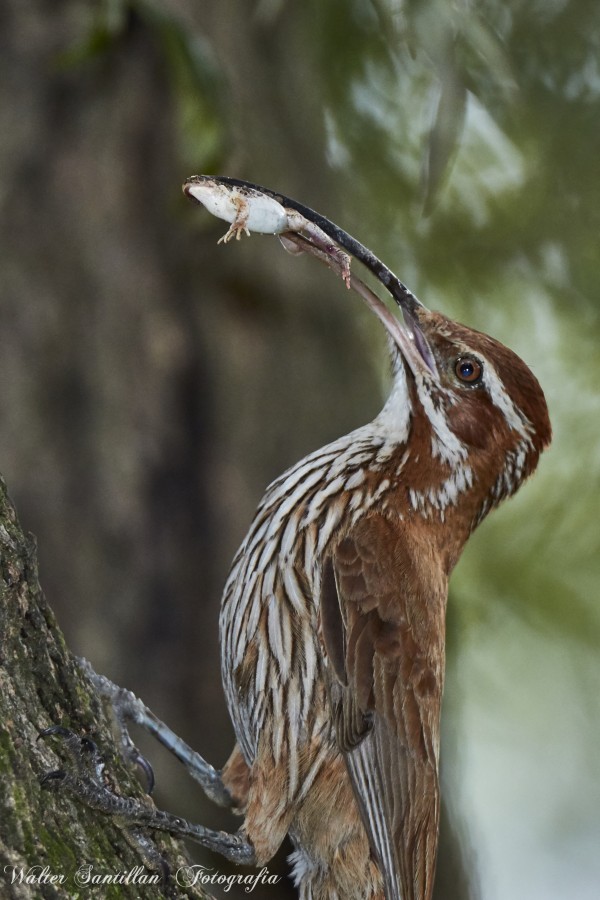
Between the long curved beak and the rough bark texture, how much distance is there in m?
0.88

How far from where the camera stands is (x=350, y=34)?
4141 mm

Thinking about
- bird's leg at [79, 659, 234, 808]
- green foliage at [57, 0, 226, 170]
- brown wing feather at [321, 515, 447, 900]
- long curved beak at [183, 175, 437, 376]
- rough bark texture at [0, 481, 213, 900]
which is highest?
green foliage at [57, 0, 226, 170]

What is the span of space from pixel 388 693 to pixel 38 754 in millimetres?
1204

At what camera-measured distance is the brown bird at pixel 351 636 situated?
2885mm

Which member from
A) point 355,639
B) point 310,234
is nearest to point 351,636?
point 355,639

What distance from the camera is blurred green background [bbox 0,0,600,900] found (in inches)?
141

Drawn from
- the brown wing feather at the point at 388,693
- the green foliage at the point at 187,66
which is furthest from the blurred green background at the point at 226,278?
the brown wing feather at the point at 388,693

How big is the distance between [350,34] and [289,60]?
0.78 feet

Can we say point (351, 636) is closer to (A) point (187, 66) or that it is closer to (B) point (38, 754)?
(B) point (38, 754)

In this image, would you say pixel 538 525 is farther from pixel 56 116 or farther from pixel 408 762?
pixel 56 116

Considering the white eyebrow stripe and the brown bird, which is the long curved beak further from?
the white eyebrow stripe

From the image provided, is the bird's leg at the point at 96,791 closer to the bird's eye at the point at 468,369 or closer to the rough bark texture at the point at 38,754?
the rough bark texture at the point at 38,754

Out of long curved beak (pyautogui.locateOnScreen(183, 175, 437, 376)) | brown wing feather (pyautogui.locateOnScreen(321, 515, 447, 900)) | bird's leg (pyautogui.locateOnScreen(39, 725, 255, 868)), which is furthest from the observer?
brown wing feather (pyautogui.locateOnScreen(321, 515, 447, 900))

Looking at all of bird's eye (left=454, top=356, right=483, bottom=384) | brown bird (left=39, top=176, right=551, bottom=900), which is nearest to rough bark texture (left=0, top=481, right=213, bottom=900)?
brown bird (left=39, top=176, right=551, bottom=900)
